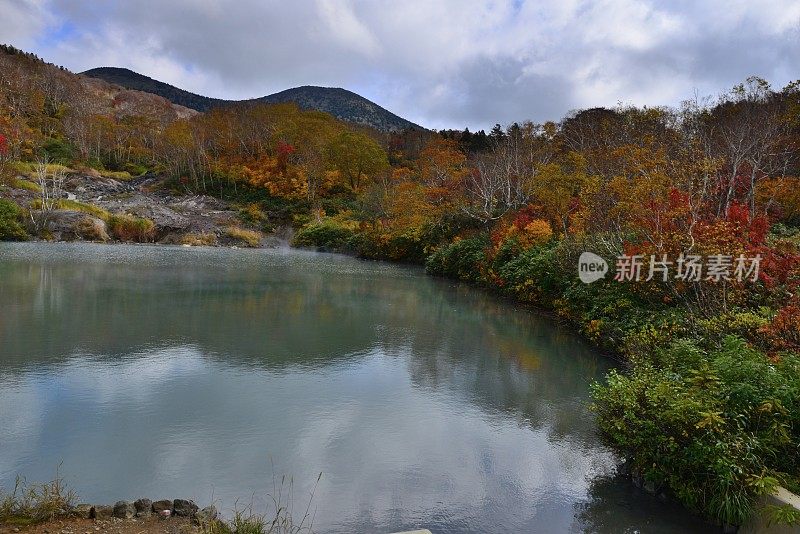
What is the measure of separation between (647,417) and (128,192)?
46174mm

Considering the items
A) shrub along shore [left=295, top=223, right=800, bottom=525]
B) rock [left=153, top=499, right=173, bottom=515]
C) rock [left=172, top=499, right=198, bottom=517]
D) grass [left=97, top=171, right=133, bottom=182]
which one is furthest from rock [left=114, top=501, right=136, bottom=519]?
grass [left=97, top=171, right=133, bottom=182]

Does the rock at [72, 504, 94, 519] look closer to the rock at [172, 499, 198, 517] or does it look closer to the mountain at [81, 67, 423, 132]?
the rock at [172, 499, 198, 517]

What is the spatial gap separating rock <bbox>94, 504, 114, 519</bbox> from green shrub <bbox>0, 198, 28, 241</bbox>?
32165mm

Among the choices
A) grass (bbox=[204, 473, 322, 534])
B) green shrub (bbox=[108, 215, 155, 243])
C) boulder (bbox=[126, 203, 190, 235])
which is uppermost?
boulder (bbox=[126, 203, 190, 235])

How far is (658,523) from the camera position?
4.29m

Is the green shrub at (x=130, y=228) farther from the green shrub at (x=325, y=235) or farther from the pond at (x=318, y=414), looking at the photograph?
the pond at (x=318, y=414)

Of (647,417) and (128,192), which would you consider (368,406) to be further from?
(128,192)

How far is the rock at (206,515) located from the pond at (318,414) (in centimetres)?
20

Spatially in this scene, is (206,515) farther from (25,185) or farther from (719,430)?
(25,185)

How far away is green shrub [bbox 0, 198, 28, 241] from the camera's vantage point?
29.0m

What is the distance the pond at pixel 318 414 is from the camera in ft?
14.5

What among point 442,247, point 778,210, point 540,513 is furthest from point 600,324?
point 442,247

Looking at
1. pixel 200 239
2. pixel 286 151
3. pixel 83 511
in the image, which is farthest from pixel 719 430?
pixel 286 151

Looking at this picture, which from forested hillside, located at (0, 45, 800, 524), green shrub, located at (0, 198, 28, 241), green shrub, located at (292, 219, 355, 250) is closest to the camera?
forested hillside, located at (0, 45, 800, 524)
